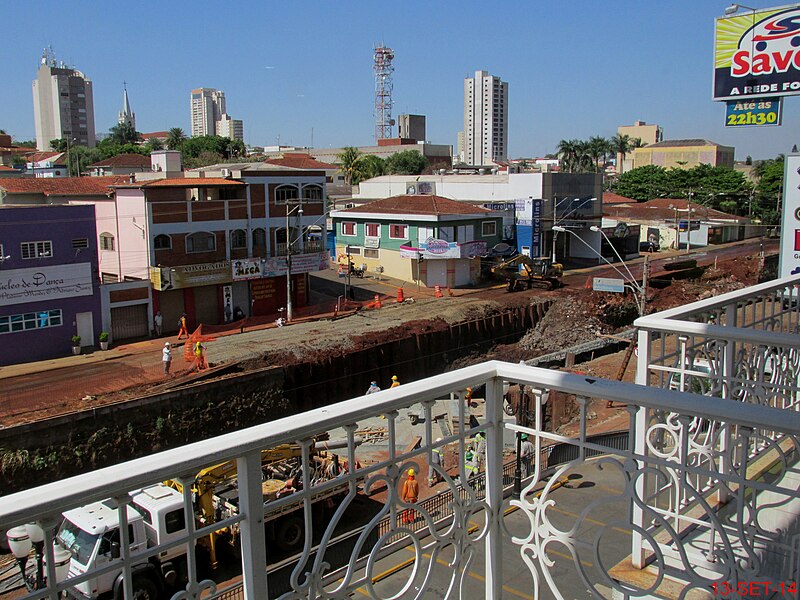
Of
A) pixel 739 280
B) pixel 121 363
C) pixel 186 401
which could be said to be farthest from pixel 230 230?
pixel 739 280

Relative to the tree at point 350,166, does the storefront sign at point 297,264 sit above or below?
below

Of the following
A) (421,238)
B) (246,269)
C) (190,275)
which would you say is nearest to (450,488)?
(190,275)

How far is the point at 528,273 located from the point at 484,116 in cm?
15242

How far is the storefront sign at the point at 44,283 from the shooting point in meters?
25.8

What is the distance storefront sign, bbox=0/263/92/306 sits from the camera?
84.6ft

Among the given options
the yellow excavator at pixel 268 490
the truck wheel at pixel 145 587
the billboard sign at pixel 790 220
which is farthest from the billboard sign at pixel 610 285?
the truck wheel at pixel 145 587

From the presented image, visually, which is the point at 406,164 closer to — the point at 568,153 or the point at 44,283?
the point at 568,153

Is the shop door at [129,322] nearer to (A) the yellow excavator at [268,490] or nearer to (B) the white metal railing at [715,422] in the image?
(A) the yellow excavator at [268,490]

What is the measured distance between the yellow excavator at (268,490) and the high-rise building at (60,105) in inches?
5553

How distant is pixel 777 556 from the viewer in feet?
12.8

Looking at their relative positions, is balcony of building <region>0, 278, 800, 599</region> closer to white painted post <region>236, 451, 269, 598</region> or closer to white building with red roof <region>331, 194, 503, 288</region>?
white painted post <region>236, 451, 269, 598</region>

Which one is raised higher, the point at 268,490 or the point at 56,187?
the point at 56,187

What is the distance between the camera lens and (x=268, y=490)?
47.6ft

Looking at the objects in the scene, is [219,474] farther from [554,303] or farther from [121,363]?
[554,303]
